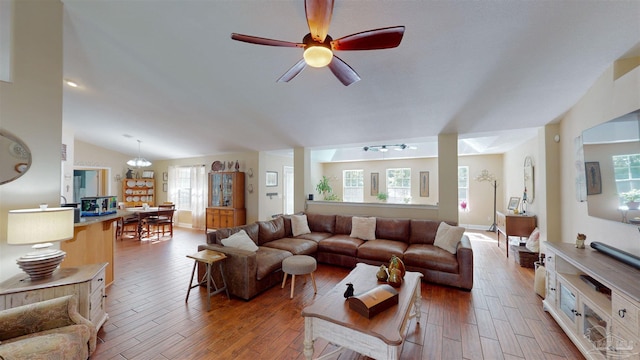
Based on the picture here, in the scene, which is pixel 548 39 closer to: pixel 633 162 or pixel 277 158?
pixel 633 162

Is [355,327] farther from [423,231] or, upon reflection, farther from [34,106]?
[34,106]

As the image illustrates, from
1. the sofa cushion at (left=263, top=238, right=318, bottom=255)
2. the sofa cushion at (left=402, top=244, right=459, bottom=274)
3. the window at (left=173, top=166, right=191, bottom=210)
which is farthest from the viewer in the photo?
the window at (left=173, top=166, right=191, bottom=210)

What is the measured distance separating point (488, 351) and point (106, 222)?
478 centimetres

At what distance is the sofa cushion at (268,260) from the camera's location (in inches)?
119

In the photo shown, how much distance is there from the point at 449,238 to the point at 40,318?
14.2 feet

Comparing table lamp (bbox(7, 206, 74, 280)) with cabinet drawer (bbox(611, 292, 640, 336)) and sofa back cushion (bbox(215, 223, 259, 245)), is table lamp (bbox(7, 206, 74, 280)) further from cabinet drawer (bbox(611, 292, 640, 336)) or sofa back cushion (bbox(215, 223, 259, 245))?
cabinet drawer (bbox(611, 292, 640, 336))

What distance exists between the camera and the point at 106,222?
3334mm

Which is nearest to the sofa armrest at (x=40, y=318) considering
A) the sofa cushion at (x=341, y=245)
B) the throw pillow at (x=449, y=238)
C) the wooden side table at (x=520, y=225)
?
the sofa cushion at (x=341, y=245)

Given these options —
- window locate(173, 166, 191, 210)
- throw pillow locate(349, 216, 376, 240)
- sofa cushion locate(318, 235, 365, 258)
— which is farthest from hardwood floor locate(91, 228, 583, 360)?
window locate(173, 166, 191, 210)

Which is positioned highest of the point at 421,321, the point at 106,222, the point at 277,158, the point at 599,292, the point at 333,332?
the point at 277,158

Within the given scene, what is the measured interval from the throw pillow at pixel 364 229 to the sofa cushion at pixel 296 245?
0.81 metres

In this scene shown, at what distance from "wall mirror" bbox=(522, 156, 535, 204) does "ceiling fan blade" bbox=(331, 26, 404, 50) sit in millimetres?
4393

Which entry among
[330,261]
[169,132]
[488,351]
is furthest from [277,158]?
[488,351]

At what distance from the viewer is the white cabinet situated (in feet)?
5.59
